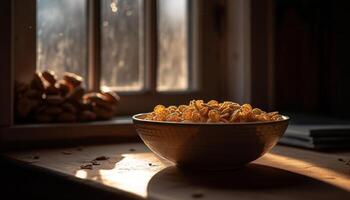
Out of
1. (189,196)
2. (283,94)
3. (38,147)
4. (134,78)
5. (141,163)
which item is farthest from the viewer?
(283,94)

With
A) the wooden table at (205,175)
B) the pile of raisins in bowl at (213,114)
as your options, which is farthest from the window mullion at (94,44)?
the pile of raisins in bowl at (213,114)

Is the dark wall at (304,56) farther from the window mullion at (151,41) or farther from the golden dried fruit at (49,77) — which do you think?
the golden dried fruit at (49,77)

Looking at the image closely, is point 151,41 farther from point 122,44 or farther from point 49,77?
point 49,77

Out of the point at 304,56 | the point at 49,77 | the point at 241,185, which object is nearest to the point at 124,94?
the point at 49,77

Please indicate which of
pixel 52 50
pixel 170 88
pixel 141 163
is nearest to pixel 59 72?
pixel 52 50

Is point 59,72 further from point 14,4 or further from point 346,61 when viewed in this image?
point 346,61

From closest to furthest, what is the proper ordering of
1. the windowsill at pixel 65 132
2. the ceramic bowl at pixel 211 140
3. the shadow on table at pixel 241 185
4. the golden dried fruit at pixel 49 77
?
the shadow on table at pixel 241 185, the ceramic bowl at pixel 211 140, the windowsill at pixel 65 132, the golden dried fruit at pixel 49 77
